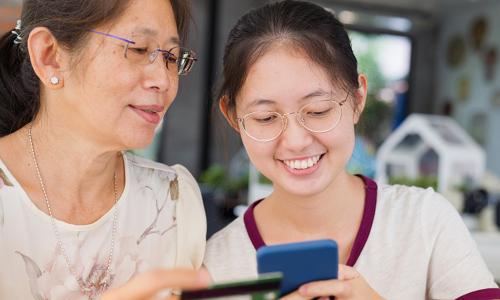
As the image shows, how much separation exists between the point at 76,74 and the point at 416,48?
792cm

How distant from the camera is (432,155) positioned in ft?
11.3

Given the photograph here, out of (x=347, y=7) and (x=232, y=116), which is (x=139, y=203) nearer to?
(x=232, y=116)

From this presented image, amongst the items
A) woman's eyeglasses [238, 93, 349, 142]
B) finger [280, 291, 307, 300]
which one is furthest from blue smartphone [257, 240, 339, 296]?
Result: woman's eyeglasses [238, 93, 349, 142]

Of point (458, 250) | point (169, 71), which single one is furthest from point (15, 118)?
point (458, 250)

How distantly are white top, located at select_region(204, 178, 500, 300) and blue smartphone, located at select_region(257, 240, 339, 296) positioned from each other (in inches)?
19.7

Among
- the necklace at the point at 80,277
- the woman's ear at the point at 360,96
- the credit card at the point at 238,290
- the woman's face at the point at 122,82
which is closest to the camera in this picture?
the credit card at the point at 238,290

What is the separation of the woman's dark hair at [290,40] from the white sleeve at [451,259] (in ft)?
1.31

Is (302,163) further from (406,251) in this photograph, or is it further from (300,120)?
(406,251)

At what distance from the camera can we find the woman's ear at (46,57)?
4.40 feet

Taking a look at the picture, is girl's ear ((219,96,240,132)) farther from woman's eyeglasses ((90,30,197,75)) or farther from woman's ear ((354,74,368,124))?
woman's ear ((354,74,368,124))

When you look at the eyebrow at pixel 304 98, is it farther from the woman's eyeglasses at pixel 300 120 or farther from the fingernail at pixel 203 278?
the fingernail at pixel 203 278

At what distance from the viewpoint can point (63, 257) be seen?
1.40m

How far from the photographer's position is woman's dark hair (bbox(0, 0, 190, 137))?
1.29 meters

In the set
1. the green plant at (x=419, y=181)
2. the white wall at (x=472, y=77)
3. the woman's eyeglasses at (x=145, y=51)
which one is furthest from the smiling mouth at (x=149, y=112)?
the white wall at (x=472, y=77)
